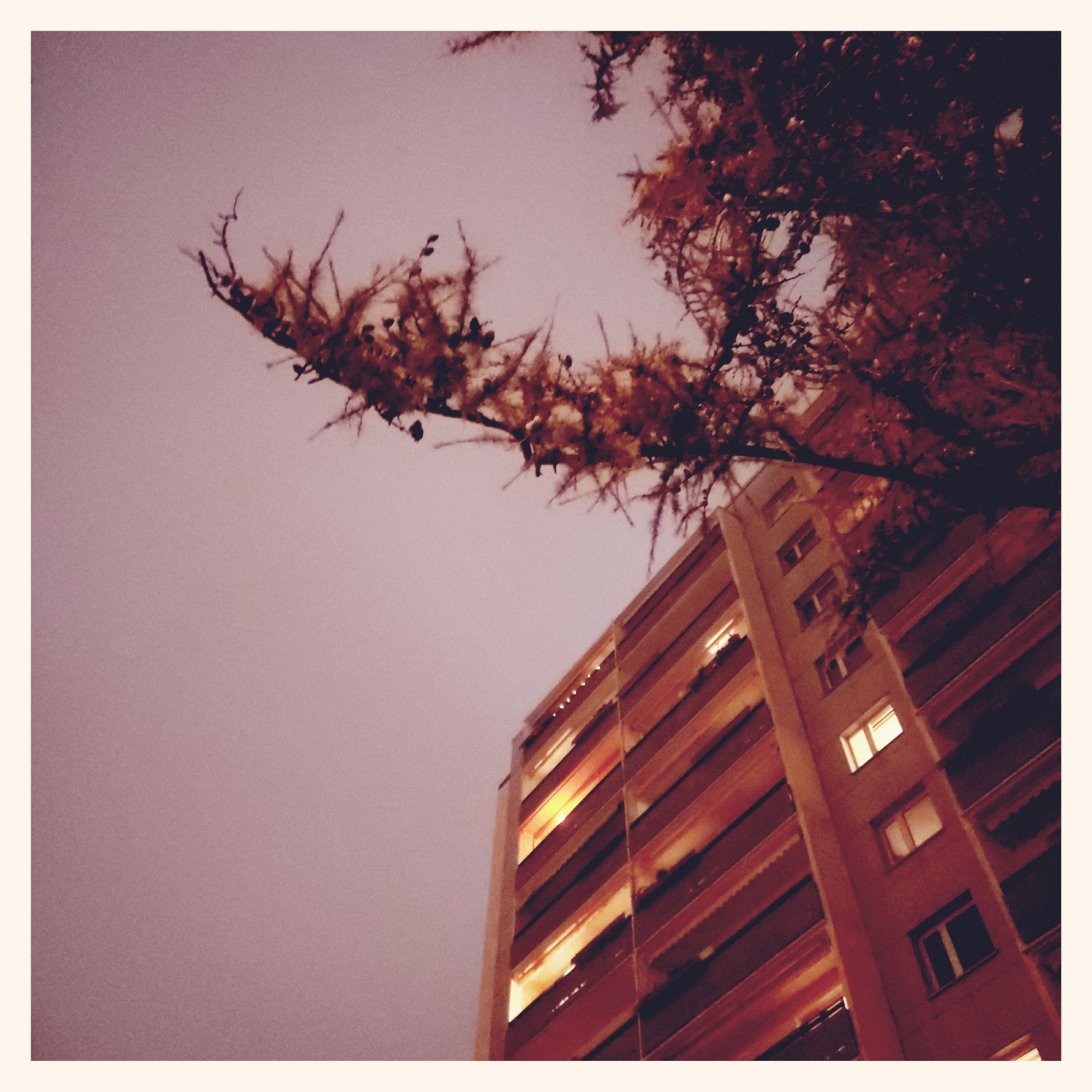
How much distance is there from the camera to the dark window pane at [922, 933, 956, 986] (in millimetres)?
8844

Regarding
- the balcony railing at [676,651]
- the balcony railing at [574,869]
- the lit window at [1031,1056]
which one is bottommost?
the lit window at [1031,1056]

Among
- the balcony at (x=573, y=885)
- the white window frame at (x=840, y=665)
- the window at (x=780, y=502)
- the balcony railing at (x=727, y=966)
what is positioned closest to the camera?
the balcony railing at (x=727, y=966)

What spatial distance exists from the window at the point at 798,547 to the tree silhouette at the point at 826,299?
10.7m

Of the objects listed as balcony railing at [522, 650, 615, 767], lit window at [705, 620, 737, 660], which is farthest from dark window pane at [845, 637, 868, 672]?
balcony railing at [522, 650, 615, 767]

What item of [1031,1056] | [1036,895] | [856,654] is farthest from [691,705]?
[1031,1056]

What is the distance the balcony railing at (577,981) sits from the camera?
13.3 m

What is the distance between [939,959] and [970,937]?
458mm

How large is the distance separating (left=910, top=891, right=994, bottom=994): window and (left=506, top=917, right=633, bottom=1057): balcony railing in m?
5.19

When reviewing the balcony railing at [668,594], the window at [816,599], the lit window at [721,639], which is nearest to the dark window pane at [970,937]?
the window at [816,599]

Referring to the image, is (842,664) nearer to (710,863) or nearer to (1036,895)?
(710,863)

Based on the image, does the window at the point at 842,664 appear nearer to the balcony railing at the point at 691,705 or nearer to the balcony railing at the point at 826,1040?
the balcony railing at the point at 691,705

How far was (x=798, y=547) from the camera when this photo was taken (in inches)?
629

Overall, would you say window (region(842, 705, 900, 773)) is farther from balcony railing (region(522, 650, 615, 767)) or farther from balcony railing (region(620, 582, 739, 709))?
balcony railing (region(522, 650, 615, 767))
